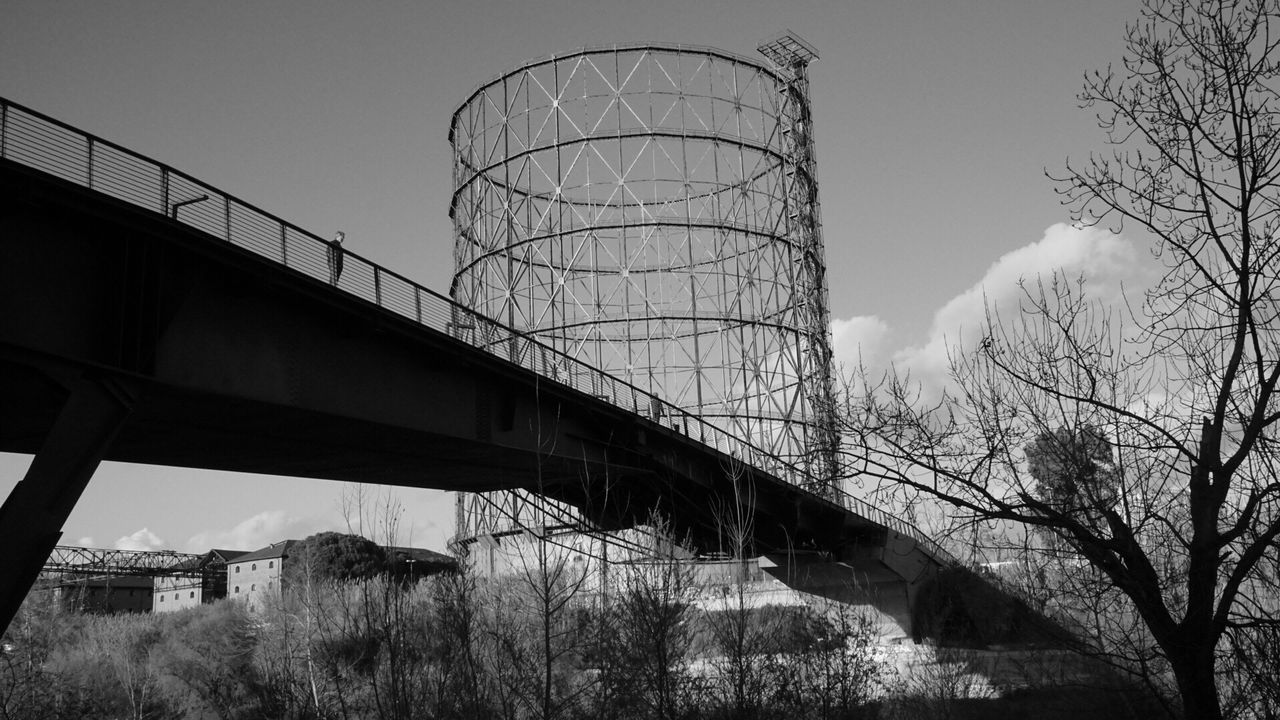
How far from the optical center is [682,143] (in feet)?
128

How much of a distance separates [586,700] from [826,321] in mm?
22249

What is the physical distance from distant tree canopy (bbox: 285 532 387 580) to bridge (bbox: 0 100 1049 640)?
3159 cm

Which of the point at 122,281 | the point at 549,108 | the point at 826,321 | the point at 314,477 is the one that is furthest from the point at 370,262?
the point at 826,321

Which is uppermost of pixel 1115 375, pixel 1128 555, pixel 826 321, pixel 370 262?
pixel 826 321

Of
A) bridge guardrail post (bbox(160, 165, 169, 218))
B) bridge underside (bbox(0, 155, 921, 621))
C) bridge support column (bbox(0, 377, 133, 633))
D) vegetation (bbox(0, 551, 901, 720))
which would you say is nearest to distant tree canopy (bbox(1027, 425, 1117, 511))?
vegetation (bbox(0, 551, 901, 720))

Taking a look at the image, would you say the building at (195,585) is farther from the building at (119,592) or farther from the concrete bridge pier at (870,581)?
the concrete bridge pier at (870,581)

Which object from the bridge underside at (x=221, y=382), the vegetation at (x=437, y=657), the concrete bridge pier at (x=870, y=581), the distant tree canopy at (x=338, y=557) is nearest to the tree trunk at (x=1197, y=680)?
the vegetation at (x=437, y=657)

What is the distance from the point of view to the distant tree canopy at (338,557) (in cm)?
5153

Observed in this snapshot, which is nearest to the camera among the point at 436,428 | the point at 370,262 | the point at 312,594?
the point at 370,262

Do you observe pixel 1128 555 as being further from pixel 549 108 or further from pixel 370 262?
pixel 549 108

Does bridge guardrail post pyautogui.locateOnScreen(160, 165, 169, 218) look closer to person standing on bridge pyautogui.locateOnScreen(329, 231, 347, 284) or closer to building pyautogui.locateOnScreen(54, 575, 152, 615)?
person standing on bridge pyautogui.locateOnScreen(329, 231, 347, 284)

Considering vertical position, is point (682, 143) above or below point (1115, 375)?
above

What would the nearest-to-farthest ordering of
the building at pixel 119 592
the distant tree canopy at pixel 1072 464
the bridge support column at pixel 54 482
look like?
the distant tree canopy at pixel 1072 464
the bridge support column at pixel 54 482
the building at pixel 119 592

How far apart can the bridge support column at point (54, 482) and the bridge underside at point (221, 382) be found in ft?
0.06
